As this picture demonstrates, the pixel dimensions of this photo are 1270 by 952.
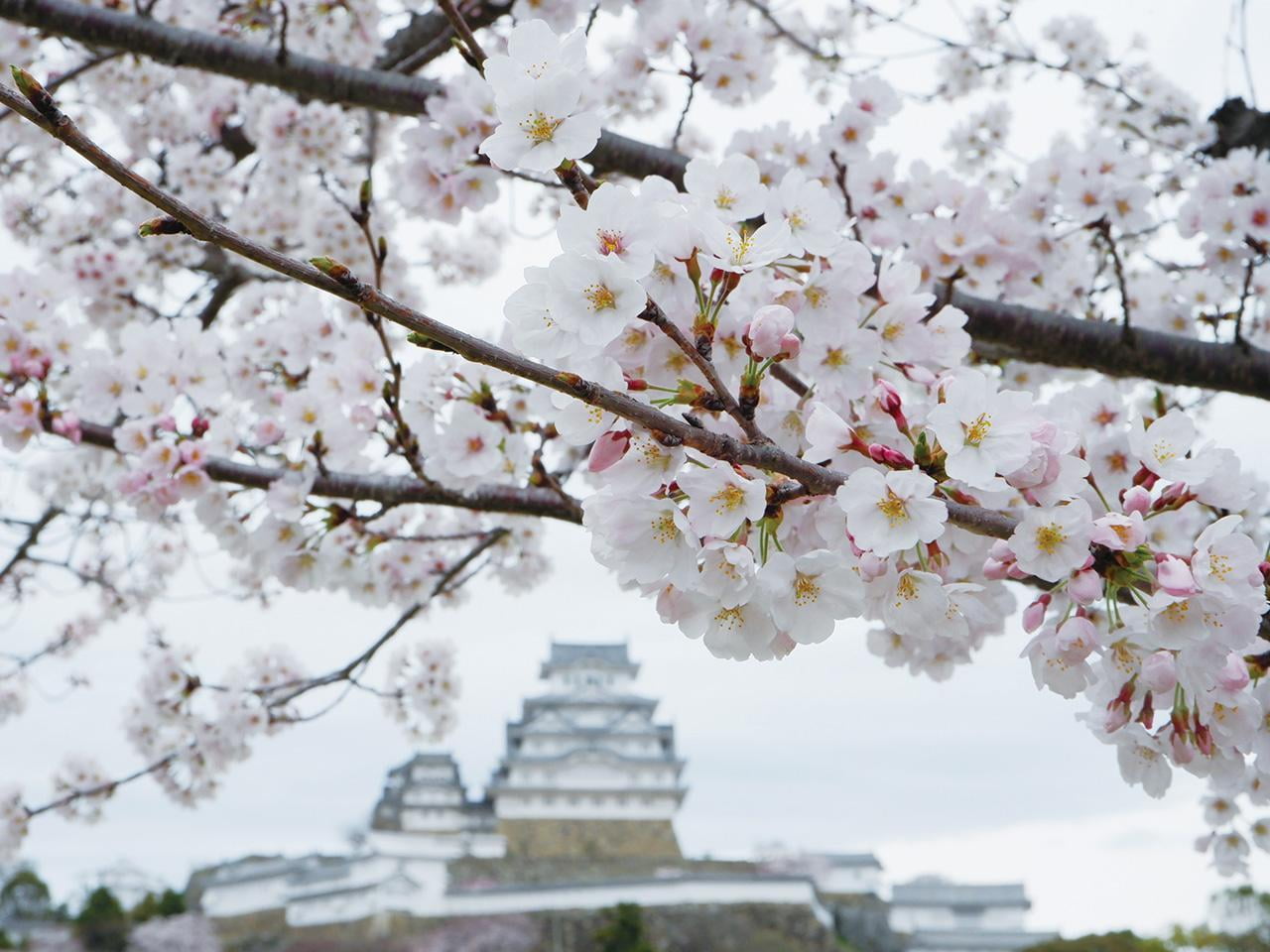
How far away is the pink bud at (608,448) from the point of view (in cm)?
Answer: 103

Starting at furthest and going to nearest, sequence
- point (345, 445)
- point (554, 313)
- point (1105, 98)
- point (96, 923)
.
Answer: point (96, 923) → point (1105, 98) → point (345, 445) → point (554, 313)

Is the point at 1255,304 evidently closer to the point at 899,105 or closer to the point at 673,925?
the point at 899,105

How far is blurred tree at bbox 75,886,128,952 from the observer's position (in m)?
21.1

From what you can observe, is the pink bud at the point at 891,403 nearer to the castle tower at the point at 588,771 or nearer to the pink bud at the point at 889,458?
the pink bud at the point at 889,458

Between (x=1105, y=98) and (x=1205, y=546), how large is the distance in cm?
583

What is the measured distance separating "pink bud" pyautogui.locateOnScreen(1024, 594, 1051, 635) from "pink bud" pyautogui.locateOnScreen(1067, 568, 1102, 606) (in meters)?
0.12

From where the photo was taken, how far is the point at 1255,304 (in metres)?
3.31

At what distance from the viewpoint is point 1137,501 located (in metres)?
1.11

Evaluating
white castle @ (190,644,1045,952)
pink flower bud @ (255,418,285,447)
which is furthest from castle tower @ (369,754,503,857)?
pink flower bud @ (255,418,285,447)

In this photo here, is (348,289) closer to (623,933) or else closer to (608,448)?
(608,448)

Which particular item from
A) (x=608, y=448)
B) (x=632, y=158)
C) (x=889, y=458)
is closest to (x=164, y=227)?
(x=608, y=448)

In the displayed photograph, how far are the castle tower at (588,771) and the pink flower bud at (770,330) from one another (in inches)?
1121

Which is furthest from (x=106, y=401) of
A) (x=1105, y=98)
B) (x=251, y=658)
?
(x=1105, y=98)

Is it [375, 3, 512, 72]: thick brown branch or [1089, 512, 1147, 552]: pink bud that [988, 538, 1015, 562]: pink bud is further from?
[375, 3, 512, 72]: thick brown branch
